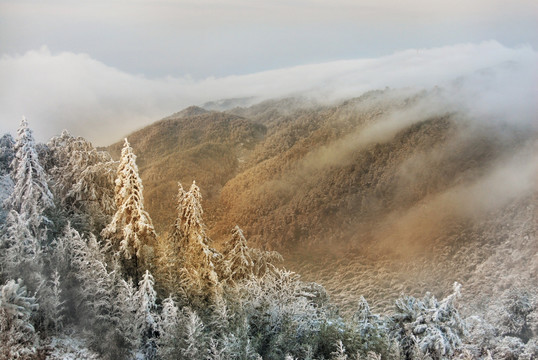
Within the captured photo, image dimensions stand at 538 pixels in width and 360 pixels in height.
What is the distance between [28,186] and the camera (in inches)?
754

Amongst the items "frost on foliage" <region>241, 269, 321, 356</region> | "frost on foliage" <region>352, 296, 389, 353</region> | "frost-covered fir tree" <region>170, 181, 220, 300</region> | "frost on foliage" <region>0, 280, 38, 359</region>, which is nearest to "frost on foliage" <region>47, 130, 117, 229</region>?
"frost-covered fir tree" <region>170, 181, 220, 300</region>

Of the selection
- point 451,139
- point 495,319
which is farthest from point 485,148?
point 495,319

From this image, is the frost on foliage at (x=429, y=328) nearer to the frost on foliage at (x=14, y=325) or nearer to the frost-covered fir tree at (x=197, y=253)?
the frost-covered fir tree at (x=197, y=253)

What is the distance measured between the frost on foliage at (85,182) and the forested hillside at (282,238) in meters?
0.14

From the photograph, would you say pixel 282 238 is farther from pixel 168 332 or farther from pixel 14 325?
pixel 14 325

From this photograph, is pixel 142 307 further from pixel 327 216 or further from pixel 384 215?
pixel 384 215

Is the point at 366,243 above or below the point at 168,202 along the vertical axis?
below

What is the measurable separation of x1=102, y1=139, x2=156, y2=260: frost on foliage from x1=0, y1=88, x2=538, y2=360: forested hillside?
11 cm

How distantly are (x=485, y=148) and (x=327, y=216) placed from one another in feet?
114

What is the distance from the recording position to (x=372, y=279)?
47844 millimetres

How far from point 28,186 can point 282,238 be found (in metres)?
42.1

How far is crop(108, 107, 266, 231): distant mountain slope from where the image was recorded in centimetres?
5642

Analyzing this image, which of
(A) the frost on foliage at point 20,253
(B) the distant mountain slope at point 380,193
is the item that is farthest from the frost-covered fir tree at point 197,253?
(B) the distant mountain slope at point 380,193

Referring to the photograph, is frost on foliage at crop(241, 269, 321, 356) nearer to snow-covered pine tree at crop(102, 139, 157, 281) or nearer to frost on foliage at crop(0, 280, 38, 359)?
snow-covered pine tree at crop(102, 139, 157, 281)
